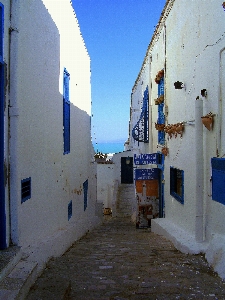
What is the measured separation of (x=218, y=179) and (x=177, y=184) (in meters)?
3.66

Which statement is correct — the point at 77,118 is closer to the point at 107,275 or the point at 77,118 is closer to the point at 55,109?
the point at 55,109

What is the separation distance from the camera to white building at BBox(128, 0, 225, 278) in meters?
5.26

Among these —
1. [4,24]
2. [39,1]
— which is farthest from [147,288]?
[39,1]

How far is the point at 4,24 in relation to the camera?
393 cm

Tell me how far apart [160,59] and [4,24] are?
7.70m

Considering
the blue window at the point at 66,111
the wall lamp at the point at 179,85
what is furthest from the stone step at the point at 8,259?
the wall lamp at the point at 179,85

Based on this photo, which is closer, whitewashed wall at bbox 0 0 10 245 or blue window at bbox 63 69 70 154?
whitewashed wall at bbox 0 0 10 245

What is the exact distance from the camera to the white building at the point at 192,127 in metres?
5.26

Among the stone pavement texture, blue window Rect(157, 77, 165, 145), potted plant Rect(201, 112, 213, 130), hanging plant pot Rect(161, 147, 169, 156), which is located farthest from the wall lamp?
the stone pavement texture

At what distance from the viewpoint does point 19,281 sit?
120 inches

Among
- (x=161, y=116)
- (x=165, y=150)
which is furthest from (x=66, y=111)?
(x=161, y=116)

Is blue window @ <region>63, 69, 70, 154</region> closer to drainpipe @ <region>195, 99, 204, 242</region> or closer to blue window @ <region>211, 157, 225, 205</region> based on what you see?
drainpipe @ <region>195, 99, 204, 242</region>

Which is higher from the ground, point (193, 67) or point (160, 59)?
point (160, 59)

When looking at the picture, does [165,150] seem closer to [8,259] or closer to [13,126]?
[13,126]
